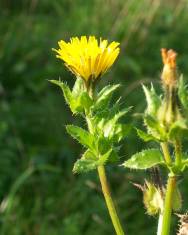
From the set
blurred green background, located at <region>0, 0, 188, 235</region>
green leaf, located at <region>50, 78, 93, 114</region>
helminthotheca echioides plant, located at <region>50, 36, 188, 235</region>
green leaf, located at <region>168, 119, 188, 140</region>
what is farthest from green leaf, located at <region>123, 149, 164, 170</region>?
blurred green background, located at <region>0, 0, 188, 235</region>

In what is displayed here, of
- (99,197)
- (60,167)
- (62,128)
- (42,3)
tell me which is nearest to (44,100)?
(62,128)

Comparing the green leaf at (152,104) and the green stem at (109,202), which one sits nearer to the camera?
the green leaf at (152,104)

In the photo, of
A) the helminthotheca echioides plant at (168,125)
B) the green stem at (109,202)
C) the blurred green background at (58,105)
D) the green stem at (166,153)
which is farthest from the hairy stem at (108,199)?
the blurred green background at (58,105)

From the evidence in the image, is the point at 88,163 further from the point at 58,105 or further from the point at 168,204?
the point at 58,105

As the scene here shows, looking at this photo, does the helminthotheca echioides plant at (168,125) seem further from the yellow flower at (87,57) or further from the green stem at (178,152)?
the yellow flower at (87,57)

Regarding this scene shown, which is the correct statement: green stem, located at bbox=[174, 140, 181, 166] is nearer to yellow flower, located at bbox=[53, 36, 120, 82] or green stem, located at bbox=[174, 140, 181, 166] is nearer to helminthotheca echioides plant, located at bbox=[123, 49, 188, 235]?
helminthotheca echioides plant, located at bbox=[123, 49, 188, 235]

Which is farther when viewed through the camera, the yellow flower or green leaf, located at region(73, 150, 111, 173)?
the yellow flower

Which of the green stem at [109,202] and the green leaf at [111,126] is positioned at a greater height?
the green leaf at [111,126]
